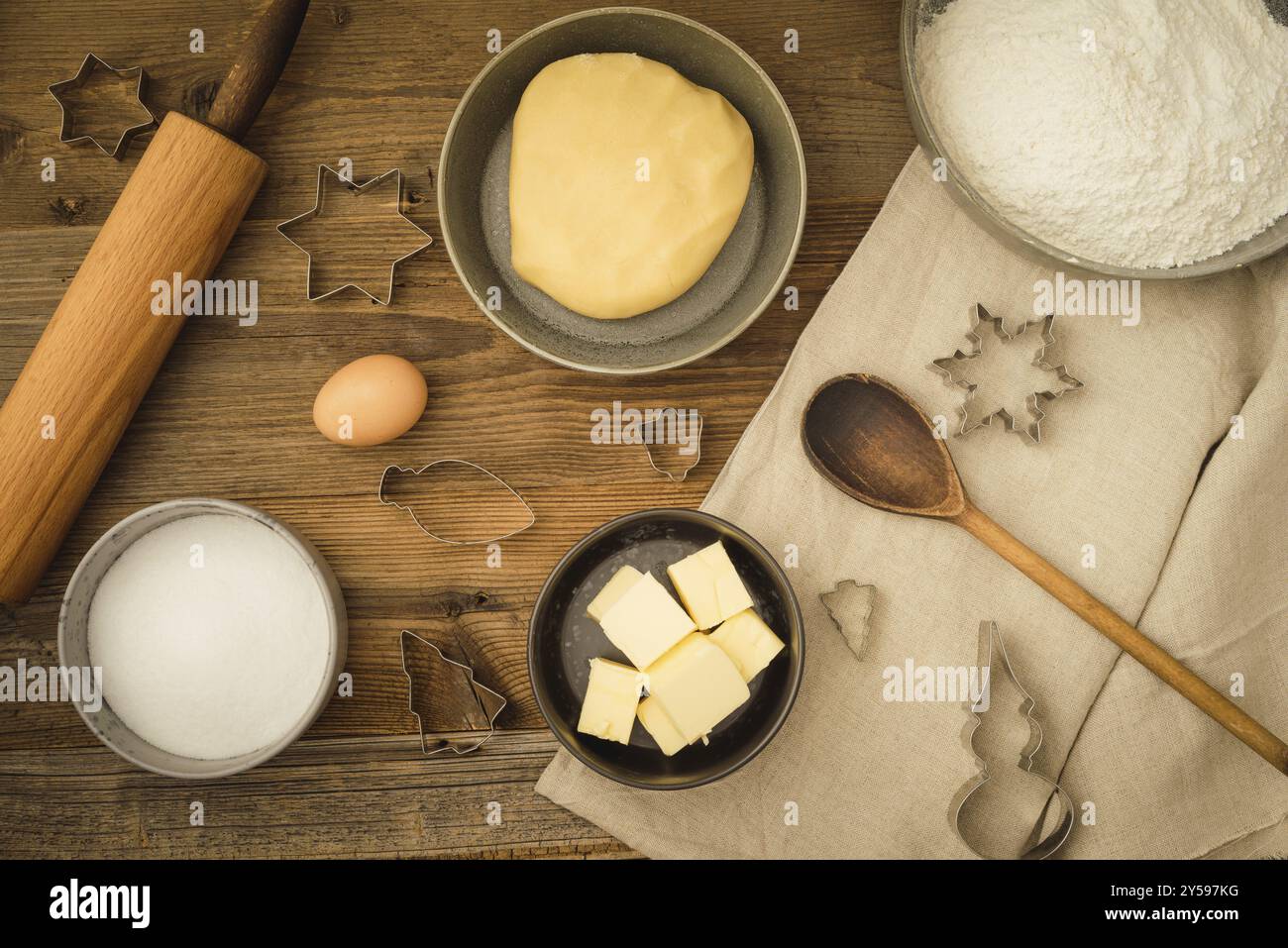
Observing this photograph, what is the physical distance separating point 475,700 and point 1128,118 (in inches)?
39.2

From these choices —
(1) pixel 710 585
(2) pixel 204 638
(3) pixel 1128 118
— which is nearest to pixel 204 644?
(2) pixel 204 638

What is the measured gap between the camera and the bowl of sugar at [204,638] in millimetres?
900

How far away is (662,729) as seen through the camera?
87 centimetres

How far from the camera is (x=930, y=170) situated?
3.16 ft

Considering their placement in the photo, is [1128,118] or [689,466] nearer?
[1128,118]

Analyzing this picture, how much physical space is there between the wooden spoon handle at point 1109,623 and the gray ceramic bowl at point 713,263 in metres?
0.38

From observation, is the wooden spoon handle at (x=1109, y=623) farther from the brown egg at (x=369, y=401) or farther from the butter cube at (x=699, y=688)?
the brown egg at (x=369, y=401)

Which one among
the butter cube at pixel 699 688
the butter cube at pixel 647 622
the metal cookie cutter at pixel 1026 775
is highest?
the butter cube at pixel 647 622

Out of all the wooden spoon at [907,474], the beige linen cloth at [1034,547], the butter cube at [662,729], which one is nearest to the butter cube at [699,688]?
the butter cube at [662,729]

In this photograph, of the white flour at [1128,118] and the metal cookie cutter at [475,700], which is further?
the metal cookie cutter at [475,700]

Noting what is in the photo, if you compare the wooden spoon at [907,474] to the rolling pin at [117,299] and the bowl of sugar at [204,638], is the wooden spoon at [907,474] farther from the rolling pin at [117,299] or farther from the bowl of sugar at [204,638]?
the rolling pin at [117,299]

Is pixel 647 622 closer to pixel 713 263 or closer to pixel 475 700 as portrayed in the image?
pixel 475 700

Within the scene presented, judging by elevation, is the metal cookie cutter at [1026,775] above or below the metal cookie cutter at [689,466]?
below
